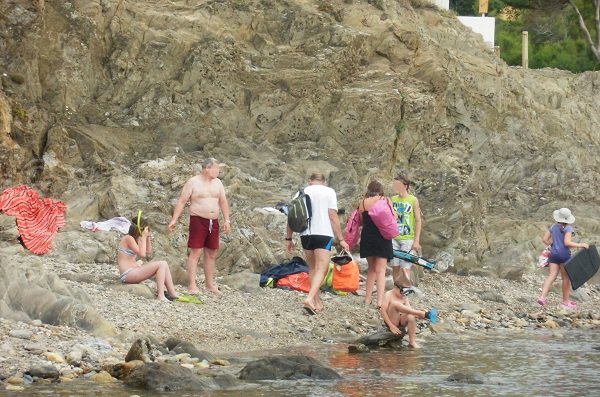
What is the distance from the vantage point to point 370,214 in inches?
619

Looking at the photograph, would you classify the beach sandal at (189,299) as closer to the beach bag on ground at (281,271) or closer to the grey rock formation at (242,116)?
the beach bag on ground at (281,271)

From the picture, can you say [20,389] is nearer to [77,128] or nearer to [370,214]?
[370,214]

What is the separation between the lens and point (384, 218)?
1570 centimetres

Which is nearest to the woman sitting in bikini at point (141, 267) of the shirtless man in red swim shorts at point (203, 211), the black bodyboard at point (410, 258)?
the shirtless man in red swim shorts at point (203, 211)

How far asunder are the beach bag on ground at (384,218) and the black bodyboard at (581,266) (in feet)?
14.1

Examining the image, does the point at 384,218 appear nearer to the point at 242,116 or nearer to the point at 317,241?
the point at 317,241

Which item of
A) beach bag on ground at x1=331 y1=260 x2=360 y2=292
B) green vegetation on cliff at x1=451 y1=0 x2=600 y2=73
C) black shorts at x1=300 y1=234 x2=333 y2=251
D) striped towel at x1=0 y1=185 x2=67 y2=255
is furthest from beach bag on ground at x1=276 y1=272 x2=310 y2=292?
green vegetation on cliff at x1=451 y1=0 x2=600 y2=73

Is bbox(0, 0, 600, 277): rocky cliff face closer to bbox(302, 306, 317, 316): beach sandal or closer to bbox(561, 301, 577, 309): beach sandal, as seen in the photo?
bbox(302, 306, 317, 316): beach sandal

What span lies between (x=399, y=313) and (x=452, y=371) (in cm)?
167

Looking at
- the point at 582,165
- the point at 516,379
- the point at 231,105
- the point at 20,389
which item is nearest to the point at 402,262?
the point at 516,379

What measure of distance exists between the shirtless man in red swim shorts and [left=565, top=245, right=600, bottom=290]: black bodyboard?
627 cm

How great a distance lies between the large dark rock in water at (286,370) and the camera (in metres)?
11.3

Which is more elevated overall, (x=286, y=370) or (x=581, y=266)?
(x=286, y=370)

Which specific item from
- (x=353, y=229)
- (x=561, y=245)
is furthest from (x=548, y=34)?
(x=353, y=229)
